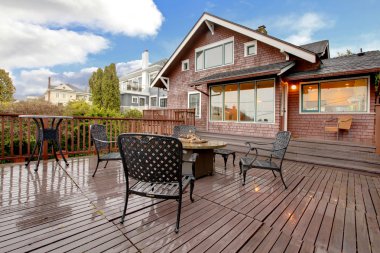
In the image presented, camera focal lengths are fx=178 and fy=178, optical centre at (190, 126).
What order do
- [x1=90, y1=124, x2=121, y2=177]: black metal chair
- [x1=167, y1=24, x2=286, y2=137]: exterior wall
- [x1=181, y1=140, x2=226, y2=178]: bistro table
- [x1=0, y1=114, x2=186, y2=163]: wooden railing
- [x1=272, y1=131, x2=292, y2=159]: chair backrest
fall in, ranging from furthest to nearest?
[x1=167, y1=24, x2=286, y2=137]: exterior wall → [x1=0, y1=114, x2=186, y2=163]: wooden railing → [x1=181, y1=140, x2=226, y2=178]: bistro table → [x1=90, y1=124, x2=121, y2=177]: black metal chair → [x1=272, y1=131, x2=292, y2=159]: chair backrest

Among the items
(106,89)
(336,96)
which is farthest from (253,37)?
(106,89)

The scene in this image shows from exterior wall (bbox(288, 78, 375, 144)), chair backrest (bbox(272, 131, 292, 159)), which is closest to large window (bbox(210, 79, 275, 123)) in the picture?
exterior wall (bbox(288, 78, 375, 144))

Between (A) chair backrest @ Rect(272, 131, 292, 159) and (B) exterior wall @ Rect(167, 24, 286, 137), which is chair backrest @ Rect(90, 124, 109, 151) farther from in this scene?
(B) exterior wall @ Rect(167, 24, 286, 137)

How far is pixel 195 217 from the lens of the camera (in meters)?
1.97

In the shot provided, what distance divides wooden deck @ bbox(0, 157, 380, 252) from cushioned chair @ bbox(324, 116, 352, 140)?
117 inches

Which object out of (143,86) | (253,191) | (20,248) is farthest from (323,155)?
(143,86)

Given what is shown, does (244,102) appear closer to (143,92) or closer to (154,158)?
(154,158)

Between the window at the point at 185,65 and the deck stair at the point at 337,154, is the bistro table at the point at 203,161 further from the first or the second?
the window at the point at 185,65

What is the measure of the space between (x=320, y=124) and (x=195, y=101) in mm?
5509

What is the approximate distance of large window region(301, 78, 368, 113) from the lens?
5750 mm

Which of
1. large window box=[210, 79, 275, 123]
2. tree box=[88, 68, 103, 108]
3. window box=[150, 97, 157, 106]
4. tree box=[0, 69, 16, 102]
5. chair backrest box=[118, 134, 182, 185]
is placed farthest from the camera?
window box=[150, 97, 157, 106]

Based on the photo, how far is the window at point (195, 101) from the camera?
923 centimetres

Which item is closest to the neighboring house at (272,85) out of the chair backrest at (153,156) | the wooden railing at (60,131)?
the wooden railing at (60,131)

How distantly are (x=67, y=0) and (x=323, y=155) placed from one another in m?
10.6
